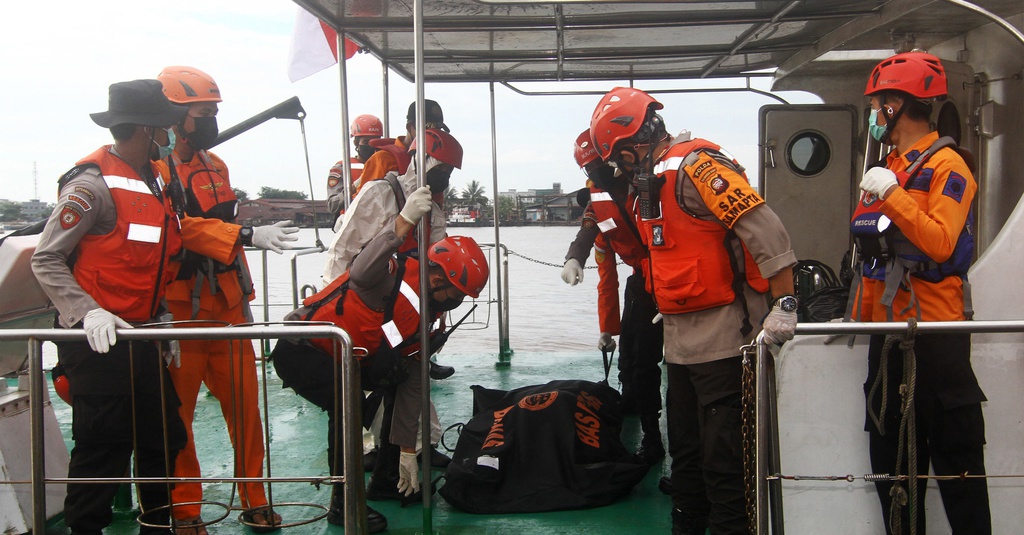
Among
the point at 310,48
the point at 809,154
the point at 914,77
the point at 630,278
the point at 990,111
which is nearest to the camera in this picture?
the point at 914,77

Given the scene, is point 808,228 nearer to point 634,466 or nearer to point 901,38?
point 901,38

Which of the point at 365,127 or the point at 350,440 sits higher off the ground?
the point at 365,127

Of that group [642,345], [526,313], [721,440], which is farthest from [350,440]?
[526,313]

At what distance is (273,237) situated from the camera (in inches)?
147

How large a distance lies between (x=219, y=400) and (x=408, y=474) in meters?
1.00

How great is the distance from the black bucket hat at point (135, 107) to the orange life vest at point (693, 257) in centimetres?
208

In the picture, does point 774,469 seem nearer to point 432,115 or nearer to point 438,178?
point 438,178

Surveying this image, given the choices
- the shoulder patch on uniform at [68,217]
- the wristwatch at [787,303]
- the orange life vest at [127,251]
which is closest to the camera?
the wristwatch at [787,303]

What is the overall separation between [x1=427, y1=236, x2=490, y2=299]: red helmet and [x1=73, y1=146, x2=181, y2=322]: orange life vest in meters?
1.20

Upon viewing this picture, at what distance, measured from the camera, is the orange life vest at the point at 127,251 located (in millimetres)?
3021

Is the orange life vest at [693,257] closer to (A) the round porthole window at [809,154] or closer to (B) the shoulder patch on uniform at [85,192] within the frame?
(B) the shoulder patch on uniform at [85,192]

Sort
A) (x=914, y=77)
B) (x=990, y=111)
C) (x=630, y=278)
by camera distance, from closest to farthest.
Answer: (x=914, y=77) < (x=990, y=111) < (x=630, y=278)

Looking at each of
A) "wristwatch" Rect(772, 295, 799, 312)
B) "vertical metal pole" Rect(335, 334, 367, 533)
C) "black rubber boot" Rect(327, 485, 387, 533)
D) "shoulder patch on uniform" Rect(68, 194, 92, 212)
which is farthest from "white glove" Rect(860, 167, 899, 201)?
"shoulder patch on uniform" Rect(68, 194, 92, 212)

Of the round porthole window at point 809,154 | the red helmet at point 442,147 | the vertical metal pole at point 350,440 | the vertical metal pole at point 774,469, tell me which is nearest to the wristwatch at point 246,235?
the red helmet at point 442,147
